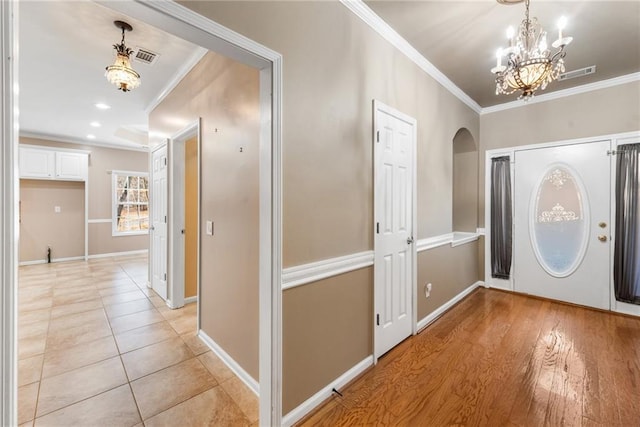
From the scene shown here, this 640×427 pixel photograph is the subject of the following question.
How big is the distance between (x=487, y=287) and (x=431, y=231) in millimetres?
2121

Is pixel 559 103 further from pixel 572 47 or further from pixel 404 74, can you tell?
pixel 404 74

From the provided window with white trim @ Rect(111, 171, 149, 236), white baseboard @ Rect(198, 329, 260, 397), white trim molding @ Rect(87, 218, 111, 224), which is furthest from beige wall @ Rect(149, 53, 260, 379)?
white trim molding @ Rect(87, 218, 111, 224)

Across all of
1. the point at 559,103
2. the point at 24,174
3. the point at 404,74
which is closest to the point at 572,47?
the point at 559,103

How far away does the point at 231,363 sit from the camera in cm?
225

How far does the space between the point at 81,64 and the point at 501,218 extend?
5.94 meters

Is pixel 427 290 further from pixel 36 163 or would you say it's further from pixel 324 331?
pixel 36 163

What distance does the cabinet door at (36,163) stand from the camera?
550cm

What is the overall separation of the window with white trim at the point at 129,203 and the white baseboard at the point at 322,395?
7.17 metres

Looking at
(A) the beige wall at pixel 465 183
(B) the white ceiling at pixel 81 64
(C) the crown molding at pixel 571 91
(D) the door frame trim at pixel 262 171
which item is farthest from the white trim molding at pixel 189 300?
(C) the crown molding at pixel 571 91

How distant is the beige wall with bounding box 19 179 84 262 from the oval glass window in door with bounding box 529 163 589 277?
9.18 m

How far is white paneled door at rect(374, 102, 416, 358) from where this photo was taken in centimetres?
Answer: 229

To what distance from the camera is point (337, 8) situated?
1.91 metres

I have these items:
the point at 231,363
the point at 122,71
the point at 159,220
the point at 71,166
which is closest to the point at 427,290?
the point at 231,363
